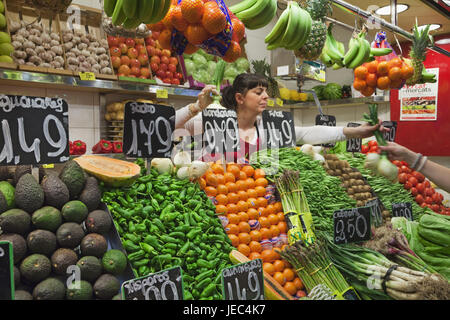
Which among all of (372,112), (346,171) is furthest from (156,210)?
(346,171)

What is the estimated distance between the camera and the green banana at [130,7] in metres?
1.42

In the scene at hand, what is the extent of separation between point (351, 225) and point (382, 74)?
1876 mm

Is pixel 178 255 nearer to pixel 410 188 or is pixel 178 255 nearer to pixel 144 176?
pixel 144 176

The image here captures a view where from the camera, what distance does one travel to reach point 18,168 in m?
1.58

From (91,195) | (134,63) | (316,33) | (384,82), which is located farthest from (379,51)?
(91,195)

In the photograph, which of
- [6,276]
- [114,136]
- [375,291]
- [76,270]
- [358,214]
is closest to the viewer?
[6,276]

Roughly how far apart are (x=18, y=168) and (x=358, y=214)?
1776mm

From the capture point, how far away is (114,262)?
4.62ft

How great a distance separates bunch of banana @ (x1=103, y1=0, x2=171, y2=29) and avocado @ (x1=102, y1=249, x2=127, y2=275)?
0.96 metres

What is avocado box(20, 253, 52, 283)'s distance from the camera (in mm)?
1255

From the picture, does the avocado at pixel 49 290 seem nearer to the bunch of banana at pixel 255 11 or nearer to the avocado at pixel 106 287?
the avocado at pixel 106 287

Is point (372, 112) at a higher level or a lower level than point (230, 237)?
higher

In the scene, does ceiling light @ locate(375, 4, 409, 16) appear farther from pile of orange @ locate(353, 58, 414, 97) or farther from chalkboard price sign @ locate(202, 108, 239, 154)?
chalkboard price sign @ locate(202, 108, 239, 154)

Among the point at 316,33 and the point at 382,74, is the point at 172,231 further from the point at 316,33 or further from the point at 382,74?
the point at 382,74
